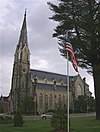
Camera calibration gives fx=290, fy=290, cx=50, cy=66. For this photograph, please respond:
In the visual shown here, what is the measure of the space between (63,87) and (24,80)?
21.6 metres

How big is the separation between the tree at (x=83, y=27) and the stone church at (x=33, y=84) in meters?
70.5

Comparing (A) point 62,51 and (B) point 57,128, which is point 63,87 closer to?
(A) point 62,51

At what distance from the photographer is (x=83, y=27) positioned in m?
35.6

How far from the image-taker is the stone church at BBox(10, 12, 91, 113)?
113312 millimetres

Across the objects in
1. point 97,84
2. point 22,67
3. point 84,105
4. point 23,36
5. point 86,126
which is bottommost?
point 86,126

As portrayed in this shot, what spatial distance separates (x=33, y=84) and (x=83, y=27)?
7865 centimetres

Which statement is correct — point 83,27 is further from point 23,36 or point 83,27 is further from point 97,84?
point 23,36

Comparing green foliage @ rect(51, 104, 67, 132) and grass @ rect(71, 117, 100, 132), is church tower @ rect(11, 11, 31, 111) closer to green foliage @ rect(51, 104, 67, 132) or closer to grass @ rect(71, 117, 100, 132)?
grass @ rect(71, 117, 100, 132)

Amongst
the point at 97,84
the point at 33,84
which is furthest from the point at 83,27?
the point at 33,84

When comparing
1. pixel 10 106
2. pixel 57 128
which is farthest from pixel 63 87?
pixel 57 128

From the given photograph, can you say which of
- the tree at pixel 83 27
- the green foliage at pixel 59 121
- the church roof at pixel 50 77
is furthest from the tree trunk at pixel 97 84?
the church roof at pixel 50 77

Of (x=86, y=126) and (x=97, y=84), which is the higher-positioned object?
(x=97, y=84)

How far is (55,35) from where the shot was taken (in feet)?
127

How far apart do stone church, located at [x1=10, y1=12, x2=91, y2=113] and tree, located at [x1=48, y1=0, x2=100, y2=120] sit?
70.5 metres
